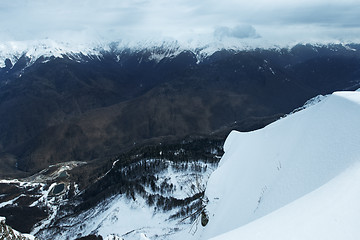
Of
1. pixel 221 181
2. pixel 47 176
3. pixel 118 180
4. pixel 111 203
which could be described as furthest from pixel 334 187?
pixel 47 176

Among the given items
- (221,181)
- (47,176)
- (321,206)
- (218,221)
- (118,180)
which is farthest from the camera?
(47,176)

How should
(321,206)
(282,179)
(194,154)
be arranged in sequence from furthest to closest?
(194,154), (282,179), (321,206)

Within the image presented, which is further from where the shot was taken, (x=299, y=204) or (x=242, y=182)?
(x=242, y=182)

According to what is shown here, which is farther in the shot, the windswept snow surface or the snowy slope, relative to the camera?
the windswept snow surface

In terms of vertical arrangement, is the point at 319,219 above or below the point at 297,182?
above

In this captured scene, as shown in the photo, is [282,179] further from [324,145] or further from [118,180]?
[118,180]

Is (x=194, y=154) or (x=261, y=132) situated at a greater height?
(x=261, y=132)

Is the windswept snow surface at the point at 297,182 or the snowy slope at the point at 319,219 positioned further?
the windswept snow surface at the point at 297,182

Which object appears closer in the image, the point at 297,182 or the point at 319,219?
the point at 319,219
